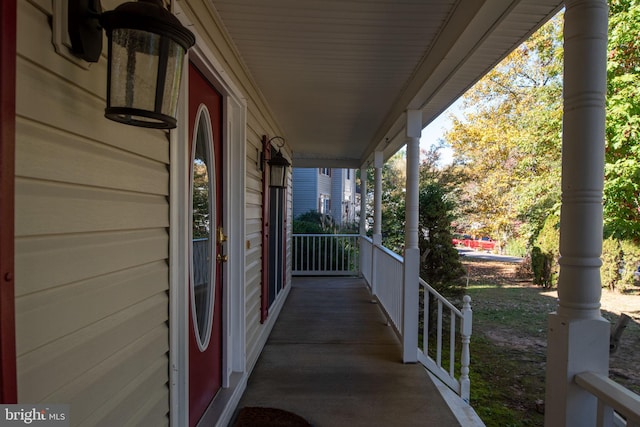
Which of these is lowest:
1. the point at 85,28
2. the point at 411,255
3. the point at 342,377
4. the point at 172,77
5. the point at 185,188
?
the point at 342,377

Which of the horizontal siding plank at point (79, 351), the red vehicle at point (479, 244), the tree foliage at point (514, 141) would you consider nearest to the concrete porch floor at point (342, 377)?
the horizontal siding plank at point (79, 351)

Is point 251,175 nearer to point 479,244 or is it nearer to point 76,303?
point 76,303

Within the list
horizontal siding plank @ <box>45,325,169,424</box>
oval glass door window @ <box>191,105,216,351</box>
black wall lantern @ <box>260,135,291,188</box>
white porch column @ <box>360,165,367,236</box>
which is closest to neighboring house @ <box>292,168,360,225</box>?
white porch column @ <box>360,165,367,236</box>

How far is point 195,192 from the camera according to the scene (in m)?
2.16

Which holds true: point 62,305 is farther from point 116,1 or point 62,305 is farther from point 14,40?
point 116,1

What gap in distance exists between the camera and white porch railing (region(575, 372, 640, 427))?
1.11 meters

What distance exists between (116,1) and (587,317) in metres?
1.90

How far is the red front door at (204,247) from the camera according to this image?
2131 mm

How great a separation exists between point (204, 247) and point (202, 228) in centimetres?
12

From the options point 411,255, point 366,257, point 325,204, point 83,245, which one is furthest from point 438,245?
point 325,204

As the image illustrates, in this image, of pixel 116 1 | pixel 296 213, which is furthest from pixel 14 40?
pixel 296 213

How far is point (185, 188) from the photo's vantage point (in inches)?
69.9

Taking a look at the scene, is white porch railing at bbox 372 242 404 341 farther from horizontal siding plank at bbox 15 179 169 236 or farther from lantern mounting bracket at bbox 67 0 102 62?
lantern mounting bracket at bbox 67 0 102 62

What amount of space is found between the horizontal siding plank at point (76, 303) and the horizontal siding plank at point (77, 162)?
0.28 m
